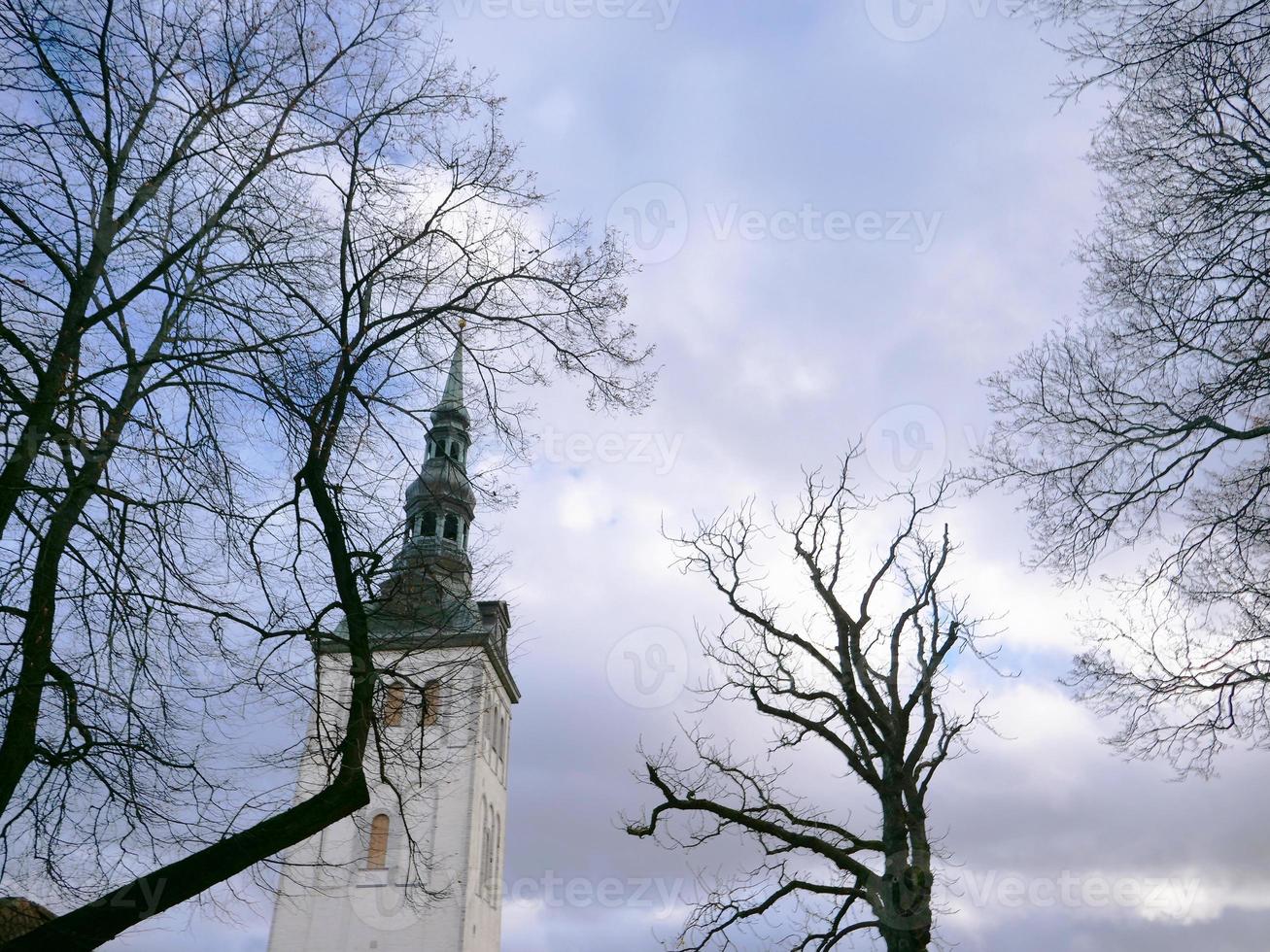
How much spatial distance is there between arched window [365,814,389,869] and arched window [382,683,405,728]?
103 feet

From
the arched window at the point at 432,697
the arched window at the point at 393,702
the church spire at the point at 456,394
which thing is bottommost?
the arched window at the point at 432,697

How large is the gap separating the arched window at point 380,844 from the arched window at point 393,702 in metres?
31.4

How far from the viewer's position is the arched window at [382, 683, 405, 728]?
7.73 m

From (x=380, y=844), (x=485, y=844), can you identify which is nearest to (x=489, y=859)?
(x=485, y=844)

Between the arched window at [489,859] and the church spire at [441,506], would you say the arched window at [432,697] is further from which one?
the arched window at [489,859]

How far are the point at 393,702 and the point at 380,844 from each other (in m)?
32.8

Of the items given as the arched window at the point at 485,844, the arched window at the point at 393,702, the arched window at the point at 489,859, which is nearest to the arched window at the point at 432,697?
the arched window at the point at 393,702

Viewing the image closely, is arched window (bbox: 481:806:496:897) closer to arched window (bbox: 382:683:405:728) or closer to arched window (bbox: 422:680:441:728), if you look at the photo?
arched window (bbox: 382:683:405:728)

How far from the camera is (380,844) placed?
124 feet

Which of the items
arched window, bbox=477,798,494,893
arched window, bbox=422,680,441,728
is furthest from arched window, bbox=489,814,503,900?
arched window, bbox=422,680,441,728

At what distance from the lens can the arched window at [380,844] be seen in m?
37.5

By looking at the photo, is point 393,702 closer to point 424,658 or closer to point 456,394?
point 424,658

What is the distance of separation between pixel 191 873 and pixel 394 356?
12.5 feet

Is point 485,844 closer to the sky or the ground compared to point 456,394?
closer to the sky
